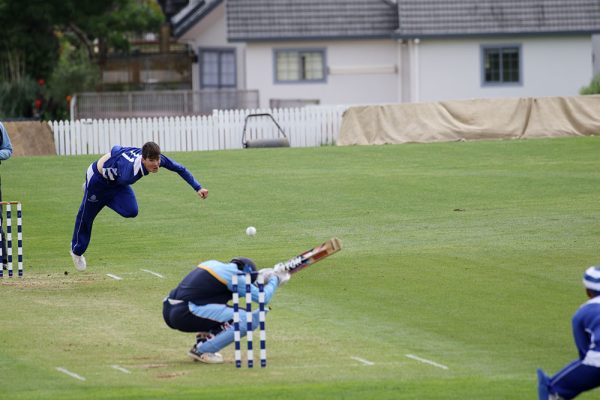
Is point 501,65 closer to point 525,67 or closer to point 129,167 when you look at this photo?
point 525,67

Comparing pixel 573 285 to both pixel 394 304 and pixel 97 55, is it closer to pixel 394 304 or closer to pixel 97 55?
pixel 394 304

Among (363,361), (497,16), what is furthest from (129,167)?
(497,16)

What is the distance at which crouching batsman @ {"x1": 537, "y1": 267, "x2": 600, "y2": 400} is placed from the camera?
35.2 feet

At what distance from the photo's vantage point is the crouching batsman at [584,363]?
1074 cm

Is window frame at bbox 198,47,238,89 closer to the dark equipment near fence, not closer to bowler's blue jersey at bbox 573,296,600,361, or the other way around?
the dark equipment near fence

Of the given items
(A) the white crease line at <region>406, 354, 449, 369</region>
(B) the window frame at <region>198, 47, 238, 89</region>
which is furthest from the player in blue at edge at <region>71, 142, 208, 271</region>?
(B) the window frame at <region>198, 47, 238, 89</region>

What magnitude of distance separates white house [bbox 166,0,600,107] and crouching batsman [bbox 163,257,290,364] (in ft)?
122

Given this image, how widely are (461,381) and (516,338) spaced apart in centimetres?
221

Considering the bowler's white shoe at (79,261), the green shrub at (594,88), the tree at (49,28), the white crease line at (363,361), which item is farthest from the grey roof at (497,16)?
the white crease line at (363,361)

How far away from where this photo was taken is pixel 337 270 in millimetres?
19703

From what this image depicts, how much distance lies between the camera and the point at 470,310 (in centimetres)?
1619

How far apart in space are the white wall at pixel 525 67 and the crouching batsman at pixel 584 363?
40006 mm

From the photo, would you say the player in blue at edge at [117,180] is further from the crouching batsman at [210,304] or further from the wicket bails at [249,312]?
the wicket bails at [249,312]

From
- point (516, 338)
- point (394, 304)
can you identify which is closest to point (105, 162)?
point (394, 304)
